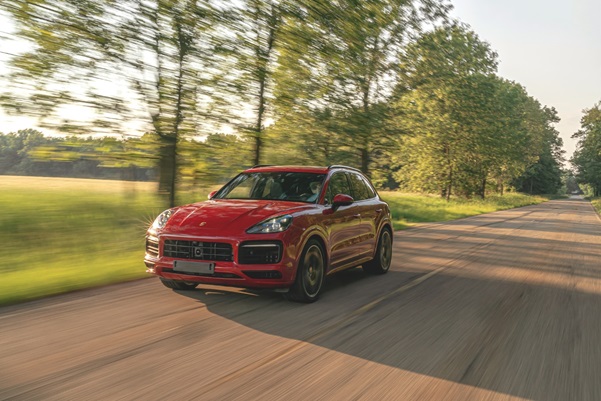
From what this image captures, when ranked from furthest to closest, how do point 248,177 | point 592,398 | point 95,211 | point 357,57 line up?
point 357,57 → point 95,211 → point 248,177 → point 592,398

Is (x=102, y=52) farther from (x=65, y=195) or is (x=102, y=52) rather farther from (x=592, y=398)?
(x=592, y=398)

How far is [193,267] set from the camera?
19.4ft

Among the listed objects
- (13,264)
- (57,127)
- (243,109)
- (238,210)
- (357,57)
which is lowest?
(13,264)

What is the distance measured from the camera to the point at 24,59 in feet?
30.2

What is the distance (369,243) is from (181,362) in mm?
4764

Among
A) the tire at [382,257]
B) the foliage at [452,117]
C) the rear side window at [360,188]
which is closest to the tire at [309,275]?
the rear side window at [360,188]

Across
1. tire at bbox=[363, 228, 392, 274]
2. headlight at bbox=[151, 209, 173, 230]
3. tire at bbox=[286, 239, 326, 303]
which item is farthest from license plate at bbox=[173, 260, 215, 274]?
tire at bbox=[363, 228, 392, 274]

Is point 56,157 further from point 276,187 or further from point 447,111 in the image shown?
point 447,111

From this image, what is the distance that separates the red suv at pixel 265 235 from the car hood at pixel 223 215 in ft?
0.04

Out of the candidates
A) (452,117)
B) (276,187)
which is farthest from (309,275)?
(452,117)

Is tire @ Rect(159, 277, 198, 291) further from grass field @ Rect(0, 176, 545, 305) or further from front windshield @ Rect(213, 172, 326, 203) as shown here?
front windshield @ Rect(213, 172, 326, 203)

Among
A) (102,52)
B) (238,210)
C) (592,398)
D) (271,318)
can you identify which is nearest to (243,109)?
(102,52)

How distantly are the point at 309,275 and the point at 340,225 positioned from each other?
1.05 m

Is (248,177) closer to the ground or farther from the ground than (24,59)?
closer to the ground
